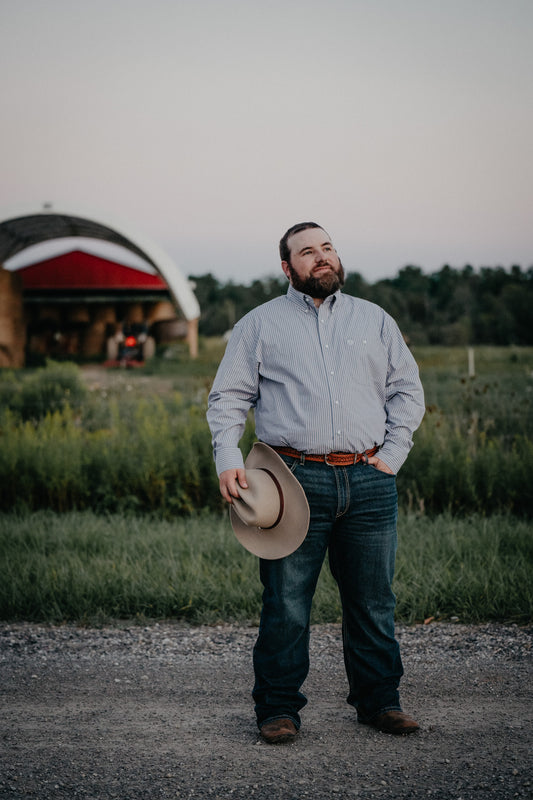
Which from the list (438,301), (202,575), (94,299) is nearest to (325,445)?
(202,575)

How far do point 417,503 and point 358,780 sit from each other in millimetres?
4842

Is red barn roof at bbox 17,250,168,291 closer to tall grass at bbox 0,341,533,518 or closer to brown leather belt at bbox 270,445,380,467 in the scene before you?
tall grass at bbox 0,341,533,518

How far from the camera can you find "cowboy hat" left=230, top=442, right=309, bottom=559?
3143mm

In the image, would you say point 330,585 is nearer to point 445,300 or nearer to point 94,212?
point 94,212

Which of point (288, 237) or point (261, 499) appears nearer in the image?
point (261, 499)

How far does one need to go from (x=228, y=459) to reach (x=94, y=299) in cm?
2720

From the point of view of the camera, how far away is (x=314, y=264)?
131 inches

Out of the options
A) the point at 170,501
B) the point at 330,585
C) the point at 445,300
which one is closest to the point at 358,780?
the point at 330,585

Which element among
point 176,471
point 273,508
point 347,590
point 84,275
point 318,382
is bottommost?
point 176,471

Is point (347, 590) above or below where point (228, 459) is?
below

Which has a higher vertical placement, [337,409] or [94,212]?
[94,212]

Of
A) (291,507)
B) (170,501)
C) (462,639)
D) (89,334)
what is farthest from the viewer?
(89,334)

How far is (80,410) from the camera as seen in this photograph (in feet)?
39.7

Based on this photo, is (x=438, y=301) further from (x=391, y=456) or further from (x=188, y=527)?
(x=391, y=456)
